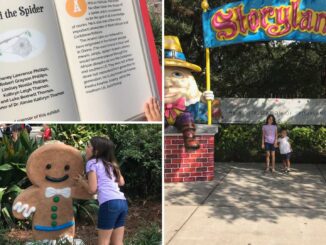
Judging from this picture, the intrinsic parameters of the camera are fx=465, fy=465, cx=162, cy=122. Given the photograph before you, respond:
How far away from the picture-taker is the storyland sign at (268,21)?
8188 millimetres

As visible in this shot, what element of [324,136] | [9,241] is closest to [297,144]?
[324,136]

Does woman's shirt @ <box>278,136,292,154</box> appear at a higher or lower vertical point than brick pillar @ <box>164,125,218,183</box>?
lower

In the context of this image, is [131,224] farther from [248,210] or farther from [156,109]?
[156,109]

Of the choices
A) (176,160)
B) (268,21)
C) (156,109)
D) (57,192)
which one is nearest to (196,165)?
(176,160)

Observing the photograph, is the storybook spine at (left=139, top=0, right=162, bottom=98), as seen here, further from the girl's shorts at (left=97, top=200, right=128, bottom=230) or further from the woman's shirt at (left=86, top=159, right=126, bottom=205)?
the girl's shorts at (left=97, top=200, right=128, bottom=230)

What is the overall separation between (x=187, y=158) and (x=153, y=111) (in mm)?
5807

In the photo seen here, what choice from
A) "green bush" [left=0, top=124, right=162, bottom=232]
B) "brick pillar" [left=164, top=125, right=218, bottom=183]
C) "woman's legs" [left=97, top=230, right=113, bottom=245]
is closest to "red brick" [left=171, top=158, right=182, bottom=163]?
"brick pillar" [left=164, top=125, right=218, bottom=183]

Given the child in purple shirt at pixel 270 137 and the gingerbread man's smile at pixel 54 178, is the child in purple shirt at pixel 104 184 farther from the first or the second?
the child in purple shirt at pixel 270 137

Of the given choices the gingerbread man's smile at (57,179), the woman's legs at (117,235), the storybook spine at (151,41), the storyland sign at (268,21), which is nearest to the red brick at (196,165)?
the storyland sign at (268,21)

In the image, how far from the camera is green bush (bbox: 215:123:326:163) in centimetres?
1173

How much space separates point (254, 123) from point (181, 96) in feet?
15.5

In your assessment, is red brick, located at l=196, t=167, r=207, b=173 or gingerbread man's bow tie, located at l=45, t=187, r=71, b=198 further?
red brick, located at l=196, t=167, r=207, b=173

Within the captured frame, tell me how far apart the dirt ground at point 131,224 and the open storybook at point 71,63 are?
1987 millimetres

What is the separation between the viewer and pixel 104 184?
3.50 m
